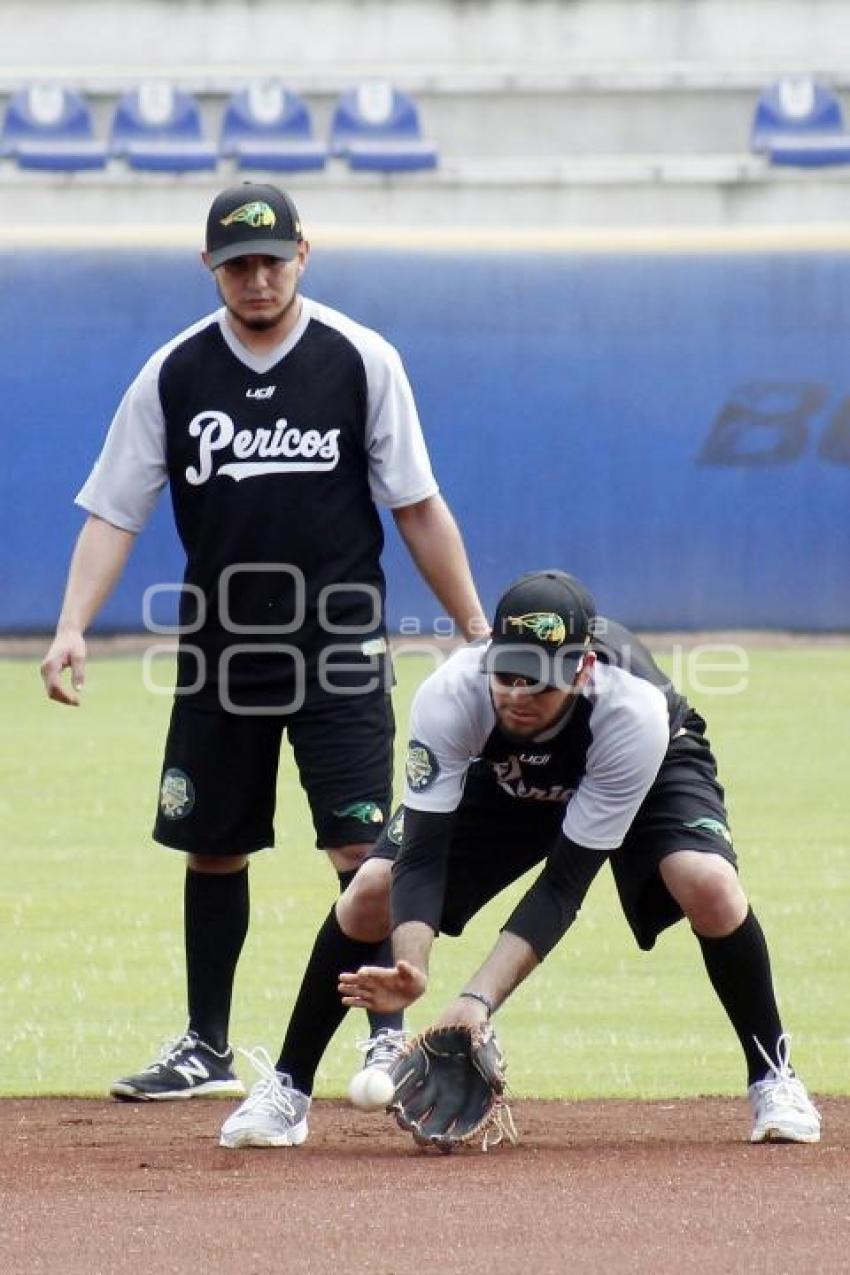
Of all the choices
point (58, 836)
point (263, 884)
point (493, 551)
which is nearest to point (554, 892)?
point (263, 884)

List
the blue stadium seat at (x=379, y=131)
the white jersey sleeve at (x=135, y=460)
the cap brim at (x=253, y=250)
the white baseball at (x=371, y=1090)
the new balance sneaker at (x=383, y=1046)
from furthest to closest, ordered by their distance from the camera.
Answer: the blue stadium seat at (x=379, y=131) → the white jersey sleeve at (x=135, y=460) → the new balance sneaker at (x=383, y=1046) → the cap brim at (x=253, y=250) → the white baseball at (x=371, y=1090)

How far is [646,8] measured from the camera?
23812mm

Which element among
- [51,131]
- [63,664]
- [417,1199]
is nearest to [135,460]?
[63,664]

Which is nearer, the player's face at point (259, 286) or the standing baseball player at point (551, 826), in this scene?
the standing baseball player at point (551, 826)

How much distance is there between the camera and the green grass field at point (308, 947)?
6402 millimetres

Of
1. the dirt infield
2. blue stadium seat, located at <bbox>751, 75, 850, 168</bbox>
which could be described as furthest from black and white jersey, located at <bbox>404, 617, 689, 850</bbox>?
blue stadium seat, located at <bbox>751, 75, 850, 168</bbox>

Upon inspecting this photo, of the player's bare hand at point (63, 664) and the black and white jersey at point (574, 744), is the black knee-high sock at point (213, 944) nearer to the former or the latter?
the player's bare hand at point (63, 664)

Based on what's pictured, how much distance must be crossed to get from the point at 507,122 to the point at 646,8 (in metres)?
2.17

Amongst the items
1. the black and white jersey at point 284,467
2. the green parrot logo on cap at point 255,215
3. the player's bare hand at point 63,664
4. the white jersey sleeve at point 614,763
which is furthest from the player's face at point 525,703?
the green parrot logo on cap at point 255,215

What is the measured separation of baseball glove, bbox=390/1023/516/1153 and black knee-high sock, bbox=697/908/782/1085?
20.7 inches

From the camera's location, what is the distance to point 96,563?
231 inches

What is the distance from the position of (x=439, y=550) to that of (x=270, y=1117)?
147 cm

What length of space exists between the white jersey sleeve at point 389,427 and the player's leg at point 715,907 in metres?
0.99

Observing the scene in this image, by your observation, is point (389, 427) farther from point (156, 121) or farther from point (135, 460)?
point (156, 121)
